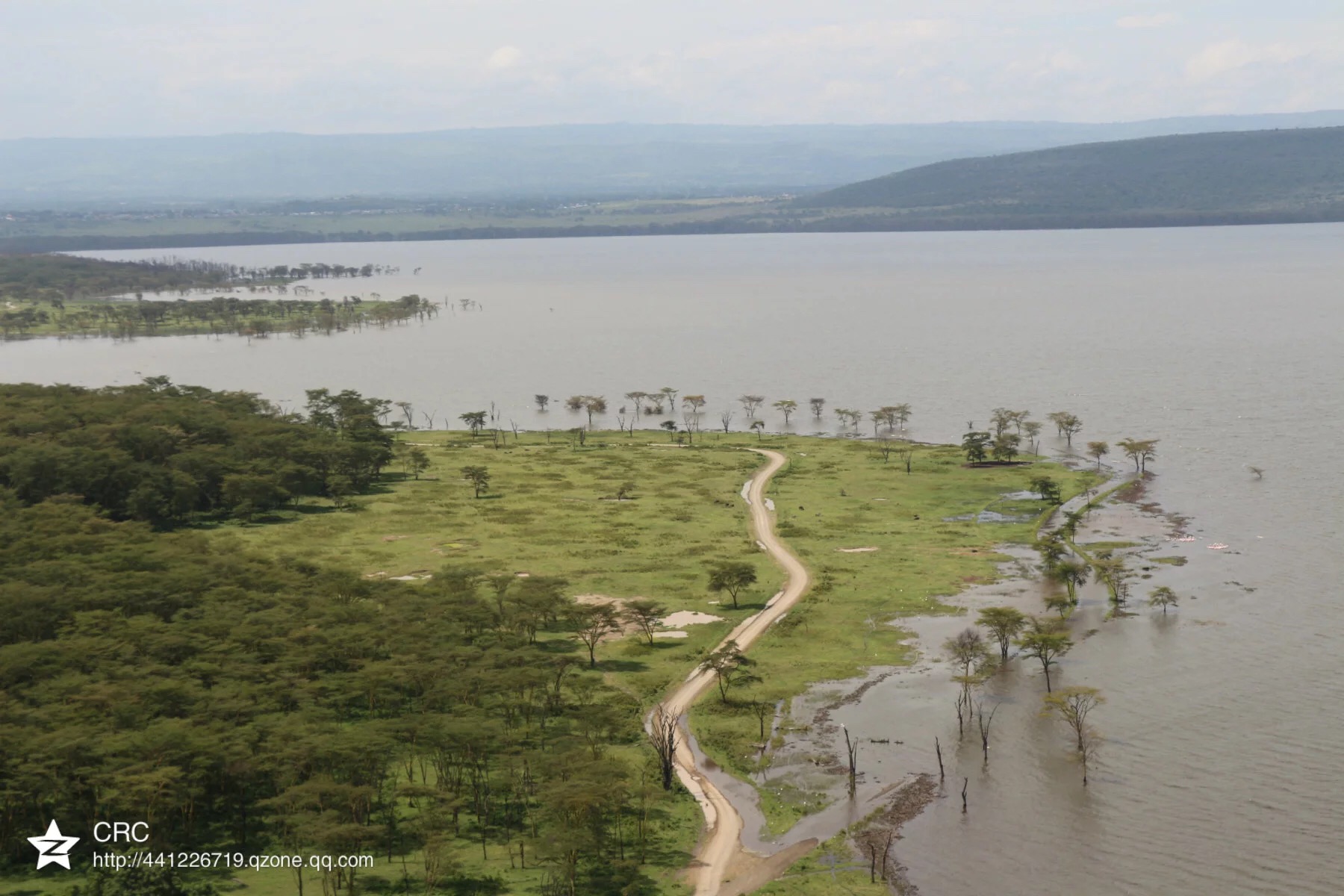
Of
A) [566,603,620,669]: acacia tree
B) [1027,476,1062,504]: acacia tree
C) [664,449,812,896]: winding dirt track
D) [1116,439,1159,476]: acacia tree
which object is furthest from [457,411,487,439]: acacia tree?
[566,603,620,669]: acacia tree

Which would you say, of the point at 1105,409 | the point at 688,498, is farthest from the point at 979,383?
the point at 688,498

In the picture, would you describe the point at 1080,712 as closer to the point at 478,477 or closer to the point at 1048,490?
the point at 1048,490

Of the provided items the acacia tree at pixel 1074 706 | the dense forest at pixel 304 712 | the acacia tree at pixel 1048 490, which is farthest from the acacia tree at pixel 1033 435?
the acacia tree at pixel 1074 706

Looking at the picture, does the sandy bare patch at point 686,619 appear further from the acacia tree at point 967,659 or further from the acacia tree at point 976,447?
the acacia tree at point 976,447

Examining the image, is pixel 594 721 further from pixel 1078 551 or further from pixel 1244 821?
pixel 1078 551

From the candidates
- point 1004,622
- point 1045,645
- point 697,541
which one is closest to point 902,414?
point 697,541
